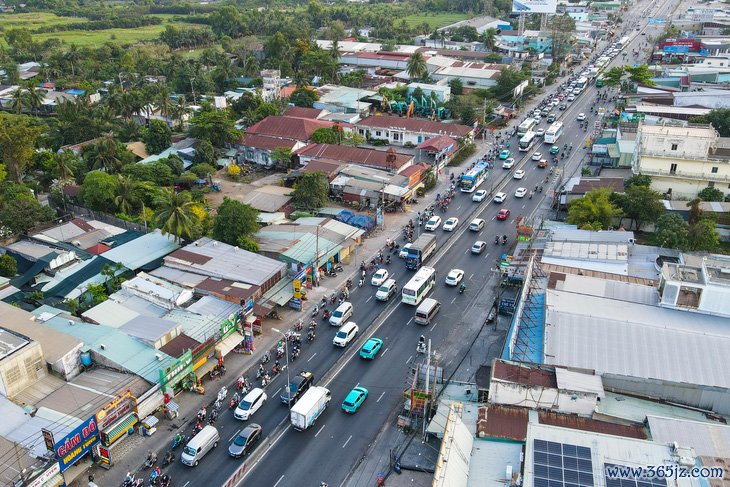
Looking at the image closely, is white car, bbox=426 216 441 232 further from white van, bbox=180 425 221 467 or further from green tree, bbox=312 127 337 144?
white van, bbox=180 425 221 467

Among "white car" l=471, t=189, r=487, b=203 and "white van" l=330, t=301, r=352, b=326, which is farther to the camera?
"white car" l=471, t=189, r=487, b=203

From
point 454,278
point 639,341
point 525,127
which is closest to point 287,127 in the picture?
point 525,127

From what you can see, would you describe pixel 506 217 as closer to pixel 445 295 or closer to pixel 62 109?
pixel 445 295

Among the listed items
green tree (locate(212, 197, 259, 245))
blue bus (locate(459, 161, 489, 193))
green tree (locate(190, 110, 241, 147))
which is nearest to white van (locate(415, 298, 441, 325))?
green tree (locate(212, 197, 259, 245))

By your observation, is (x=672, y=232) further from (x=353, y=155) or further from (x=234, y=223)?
(x=234, y=223)

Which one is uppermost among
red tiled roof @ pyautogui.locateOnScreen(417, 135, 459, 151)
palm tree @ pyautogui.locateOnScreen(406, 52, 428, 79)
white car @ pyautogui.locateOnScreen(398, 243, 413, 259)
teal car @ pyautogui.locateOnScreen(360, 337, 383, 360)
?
palm tree @ pyautogui.locateOnScreen(406, 52, 428, 79)

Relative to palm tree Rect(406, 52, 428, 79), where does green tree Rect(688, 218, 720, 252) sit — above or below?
below

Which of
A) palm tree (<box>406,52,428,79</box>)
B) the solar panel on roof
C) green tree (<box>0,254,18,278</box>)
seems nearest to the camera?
the solar panel on roof
